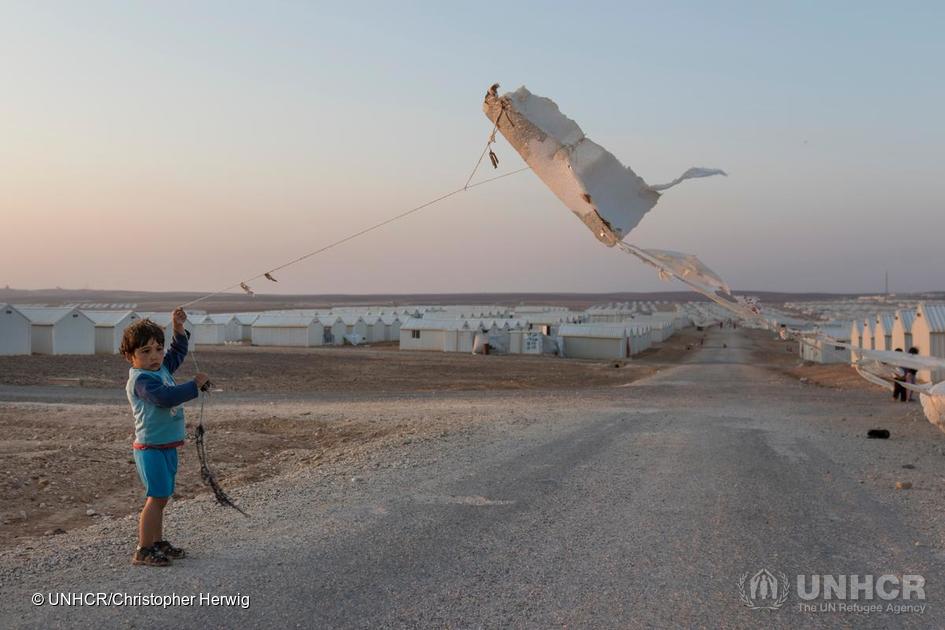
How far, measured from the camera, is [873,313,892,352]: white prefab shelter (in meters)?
35.7

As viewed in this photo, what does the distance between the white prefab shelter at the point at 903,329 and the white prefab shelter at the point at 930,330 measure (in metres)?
1.09

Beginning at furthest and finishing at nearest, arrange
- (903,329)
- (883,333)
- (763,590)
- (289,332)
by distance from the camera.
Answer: (289,332), (883,333), (903,329), (763,590)

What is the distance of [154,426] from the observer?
5457mm

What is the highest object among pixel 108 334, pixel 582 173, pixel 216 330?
pixel 582 173

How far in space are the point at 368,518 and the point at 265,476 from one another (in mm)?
4510

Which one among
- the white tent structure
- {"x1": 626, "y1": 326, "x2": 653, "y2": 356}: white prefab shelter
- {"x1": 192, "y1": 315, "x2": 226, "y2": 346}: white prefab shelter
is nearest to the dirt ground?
{"x1": 626, "y1": 326, "x2": 653, "y2": 356}: white prefab shelter

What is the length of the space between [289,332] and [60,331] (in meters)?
21.5

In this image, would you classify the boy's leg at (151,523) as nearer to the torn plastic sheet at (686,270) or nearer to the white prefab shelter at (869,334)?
the torn plastic sheet at (686,270)

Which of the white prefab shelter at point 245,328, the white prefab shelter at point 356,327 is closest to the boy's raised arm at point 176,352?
the white prefab shelter at point 356,327

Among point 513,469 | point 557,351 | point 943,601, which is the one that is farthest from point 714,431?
point 557,351

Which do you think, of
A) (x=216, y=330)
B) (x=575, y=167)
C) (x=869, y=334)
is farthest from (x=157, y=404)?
(x=216, y=330)

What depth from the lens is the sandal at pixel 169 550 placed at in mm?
5465

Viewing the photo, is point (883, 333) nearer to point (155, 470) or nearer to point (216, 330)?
point (155, 470)

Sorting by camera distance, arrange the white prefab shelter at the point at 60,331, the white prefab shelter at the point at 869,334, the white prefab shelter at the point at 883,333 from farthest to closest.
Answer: the white prefab shelter at the point at 60,331, the white prefab shelter at the point at 869,334, the white prefab shelter at the point at 883,333
